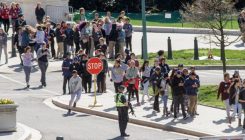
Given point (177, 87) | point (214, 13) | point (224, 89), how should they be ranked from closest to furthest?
point (224, 89) → point (177, 87) → point (214, 13)

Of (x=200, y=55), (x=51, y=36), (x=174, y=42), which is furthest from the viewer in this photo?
(x=174, y=42)

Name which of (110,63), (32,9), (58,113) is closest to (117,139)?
(58,113)

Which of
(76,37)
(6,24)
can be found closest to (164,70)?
(76,37)

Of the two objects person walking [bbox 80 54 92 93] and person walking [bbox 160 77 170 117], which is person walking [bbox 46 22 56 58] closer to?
person walking [bbox 80 54 92 93]

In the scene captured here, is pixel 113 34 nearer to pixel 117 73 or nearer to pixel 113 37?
pixel 113 37

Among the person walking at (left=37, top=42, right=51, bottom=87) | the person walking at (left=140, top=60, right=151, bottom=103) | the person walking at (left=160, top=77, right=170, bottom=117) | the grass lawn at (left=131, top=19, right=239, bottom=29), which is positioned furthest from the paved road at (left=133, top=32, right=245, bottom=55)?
the person walking at (left=160, top=77, right=170, bottom=117)

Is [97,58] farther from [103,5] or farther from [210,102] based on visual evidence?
[103,5]

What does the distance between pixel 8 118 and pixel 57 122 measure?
328cm

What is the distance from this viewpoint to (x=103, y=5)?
212 feet

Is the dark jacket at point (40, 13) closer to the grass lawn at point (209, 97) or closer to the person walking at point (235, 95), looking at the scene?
the grass lawn at point (209, 97)

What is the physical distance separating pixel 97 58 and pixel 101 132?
586 centimetres

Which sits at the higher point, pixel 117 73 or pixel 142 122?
pixel 117 73

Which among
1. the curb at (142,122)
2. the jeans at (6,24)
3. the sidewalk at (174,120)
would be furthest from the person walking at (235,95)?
the jeans at (6,24)

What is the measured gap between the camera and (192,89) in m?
31.0
